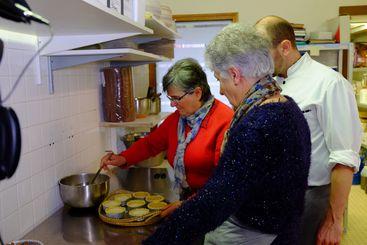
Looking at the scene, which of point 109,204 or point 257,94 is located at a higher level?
point 257,94

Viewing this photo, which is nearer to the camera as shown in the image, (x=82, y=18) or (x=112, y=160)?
(x=82, y=18)

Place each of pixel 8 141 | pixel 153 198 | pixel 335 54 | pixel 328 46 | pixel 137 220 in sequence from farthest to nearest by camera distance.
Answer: pixel 335 54, pixel 328 46, pixel 153 198, pixel 137 220, pixel 8 141

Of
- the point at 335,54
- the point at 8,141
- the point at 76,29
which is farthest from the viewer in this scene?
the point at 335,54

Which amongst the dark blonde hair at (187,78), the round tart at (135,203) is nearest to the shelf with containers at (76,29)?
the dark blonde hair at (187,78)

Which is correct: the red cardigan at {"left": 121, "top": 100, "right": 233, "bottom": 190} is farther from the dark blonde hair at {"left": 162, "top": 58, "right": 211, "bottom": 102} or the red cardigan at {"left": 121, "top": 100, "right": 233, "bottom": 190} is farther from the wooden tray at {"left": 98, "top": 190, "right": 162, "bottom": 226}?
the wooden tray at {"left": 98, "top": 190, "right": 162, "bottom": 226}

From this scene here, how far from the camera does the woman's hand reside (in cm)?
192

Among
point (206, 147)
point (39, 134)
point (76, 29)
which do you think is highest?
point (76, 29)

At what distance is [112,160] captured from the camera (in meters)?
1.96

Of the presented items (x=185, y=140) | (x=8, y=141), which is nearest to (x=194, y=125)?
(x=185, y=140)

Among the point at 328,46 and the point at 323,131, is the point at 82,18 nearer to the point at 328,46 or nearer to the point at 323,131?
the point at 323,131

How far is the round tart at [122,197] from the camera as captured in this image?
5.50 ft

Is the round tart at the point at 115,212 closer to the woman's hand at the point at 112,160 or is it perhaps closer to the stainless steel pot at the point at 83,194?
the stainless steel pot at the point at 83,194

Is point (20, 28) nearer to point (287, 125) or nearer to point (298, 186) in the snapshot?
point (287, 125)

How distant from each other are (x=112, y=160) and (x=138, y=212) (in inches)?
18.7
